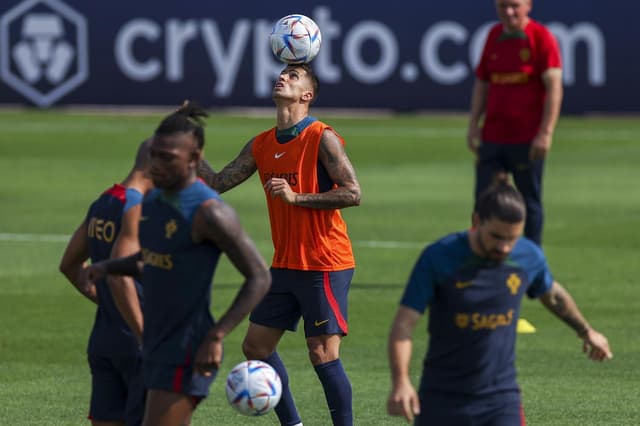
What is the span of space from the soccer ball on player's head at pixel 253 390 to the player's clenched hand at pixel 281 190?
4.64ft

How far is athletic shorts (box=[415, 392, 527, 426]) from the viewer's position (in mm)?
7195

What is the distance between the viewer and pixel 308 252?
31.0ft

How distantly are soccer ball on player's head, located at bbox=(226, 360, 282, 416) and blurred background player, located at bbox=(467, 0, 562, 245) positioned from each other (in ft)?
17.0

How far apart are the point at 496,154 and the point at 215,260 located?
20.1ft

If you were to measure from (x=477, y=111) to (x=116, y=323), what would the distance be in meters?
5.90

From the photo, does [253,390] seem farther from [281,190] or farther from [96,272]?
[281,190]

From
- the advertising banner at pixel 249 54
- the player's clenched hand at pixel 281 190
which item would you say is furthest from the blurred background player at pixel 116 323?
the advertising banner at pixel 249 54

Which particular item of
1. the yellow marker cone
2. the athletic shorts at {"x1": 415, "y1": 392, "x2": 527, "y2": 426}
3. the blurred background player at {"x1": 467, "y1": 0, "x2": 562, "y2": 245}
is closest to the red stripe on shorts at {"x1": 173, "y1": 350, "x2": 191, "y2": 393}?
the athletic shorts at {"x1": 415, "y1": 392, "x2": 527, "y2": 426}

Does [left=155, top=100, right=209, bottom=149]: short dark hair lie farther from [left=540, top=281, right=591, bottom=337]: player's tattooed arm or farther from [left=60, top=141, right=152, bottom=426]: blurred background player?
[left=540, top=281, right=591, bottom=337]: player's tattooed arm

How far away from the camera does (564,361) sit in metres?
12.1

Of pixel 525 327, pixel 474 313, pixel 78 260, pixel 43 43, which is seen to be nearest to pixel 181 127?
pixel 78 260

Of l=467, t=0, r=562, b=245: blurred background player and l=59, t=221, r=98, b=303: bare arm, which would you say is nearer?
l=59, t=221, r=98, b=303: bare arm

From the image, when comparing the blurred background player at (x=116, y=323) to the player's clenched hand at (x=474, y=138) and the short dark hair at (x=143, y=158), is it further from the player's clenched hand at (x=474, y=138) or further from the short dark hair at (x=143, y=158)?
the player's clenched hand at (x=474, y=138)

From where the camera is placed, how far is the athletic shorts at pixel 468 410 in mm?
7195
